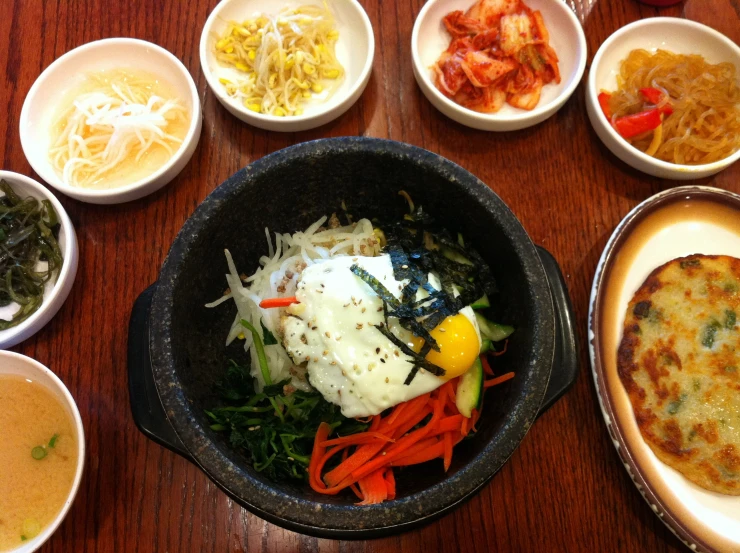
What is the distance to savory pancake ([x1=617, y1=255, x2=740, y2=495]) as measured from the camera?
1498 millimetres

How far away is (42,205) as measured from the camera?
5.58 ft

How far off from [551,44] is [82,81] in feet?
5.71

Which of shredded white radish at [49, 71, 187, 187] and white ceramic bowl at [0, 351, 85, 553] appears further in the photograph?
shredded white radish at [49, 71, 187, 187]

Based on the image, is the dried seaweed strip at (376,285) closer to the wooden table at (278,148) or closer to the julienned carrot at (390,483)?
the julienned carrot at (390,483)

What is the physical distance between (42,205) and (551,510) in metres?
1.83

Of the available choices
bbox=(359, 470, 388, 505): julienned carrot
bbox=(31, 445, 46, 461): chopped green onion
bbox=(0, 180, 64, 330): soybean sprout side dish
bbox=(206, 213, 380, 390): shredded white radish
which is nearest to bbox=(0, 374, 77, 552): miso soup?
bbox=(31, 445, 46, 461): chopped green onion

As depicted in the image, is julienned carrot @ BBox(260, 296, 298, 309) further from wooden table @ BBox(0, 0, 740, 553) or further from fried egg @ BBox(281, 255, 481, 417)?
wooden table @ BBox(0, 0, 740, 553)

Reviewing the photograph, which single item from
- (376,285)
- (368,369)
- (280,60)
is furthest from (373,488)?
(280,60)

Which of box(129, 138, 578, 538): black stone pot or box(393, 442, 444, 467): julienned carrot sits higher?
box(129, 138, 578, 538): black stone pot

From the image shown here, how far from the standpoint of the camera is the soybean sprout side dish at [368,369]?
1.33 m

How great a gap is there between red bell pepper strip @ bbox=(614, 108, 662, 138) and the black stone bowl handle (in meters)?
0.74

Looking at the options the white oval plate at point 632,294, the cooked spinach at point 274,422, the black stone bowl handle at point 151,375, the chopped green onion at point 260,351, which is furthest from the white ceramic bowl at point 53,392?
the white oval plate at point 632,294

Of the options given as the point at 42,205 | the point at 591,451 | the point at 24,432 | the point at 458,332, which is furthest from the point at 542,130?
the point at 24,432

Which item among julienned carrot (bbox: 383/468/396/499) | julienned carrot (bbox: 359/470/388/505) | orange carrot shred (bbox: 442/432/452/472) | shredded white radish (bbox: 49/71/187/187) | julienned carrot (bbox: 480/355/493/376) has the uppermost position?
shredded white radish (bbox: 49/71/187/187)
